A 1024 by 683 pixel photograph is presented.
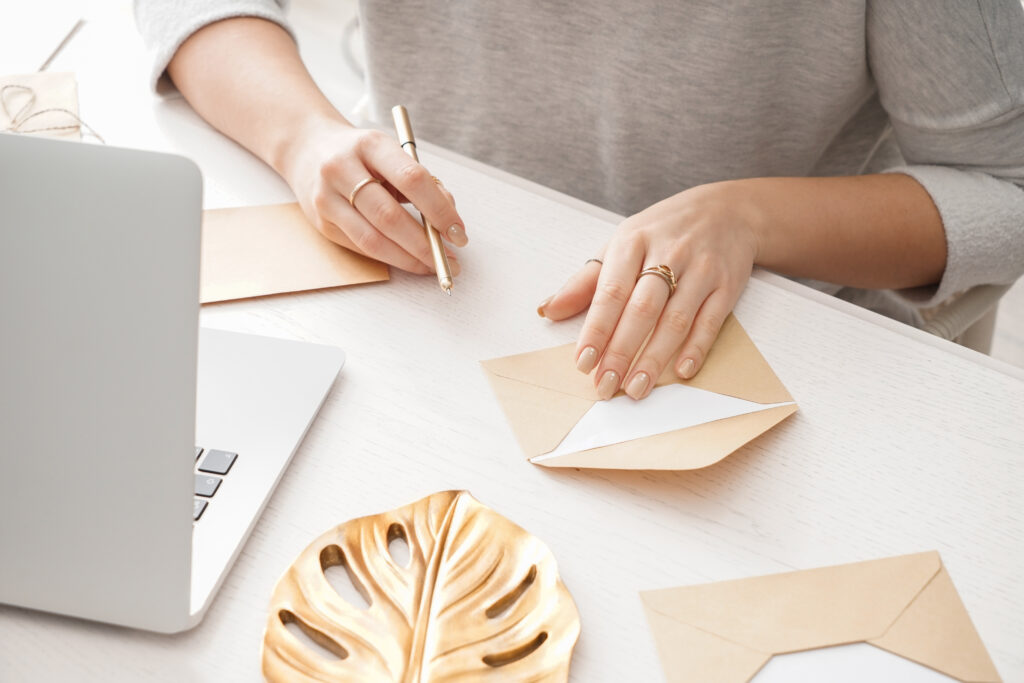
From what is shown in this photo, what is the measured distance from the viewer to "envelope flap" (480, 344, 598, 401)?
1.75ft

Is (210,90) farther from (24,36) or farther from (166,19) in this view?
(24,36)

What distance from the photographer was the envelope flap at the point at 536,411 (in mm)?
499

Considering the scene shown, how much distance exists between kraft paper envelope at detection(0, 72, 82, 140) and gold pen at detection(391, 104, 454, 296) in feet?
0.94

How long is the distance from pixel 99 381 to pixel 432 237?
28 centimetres

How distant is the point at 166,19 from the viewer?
77 cm

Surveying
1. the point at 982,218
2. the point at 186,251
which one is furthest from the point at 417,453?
the point at 982,218

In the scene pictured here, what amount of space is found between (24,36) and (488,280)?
673mm

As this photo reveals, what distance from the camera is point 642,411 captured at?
1.71 ft

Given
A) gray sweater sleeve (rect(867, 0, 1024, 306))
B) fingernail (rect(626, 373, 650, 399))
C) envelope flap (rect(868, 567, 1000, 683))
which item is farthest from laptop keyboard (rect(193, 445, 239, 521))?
gray sweater sleeve (rect(867, 0, 1024, 306))

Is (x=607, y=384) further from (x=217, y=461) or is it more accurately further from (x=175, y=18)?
(x=175, y=18)

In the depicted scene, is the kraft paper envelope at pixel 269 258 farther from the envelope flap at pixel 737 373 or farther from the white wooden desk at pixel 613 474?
the envelope flap at pixel 737 373

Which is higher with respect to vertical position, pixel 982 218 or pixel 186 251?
pixel 186 251

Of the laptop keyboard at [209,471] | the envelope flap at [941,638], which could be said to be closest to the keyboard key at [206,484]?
the laptop keyboard at [209,471]

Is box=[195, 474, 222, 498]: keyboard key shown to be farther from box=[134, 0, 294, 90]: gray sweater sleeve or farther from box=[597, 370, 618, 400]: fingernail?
box=[134, 0, 294, 90]: gray sweater sleeve
